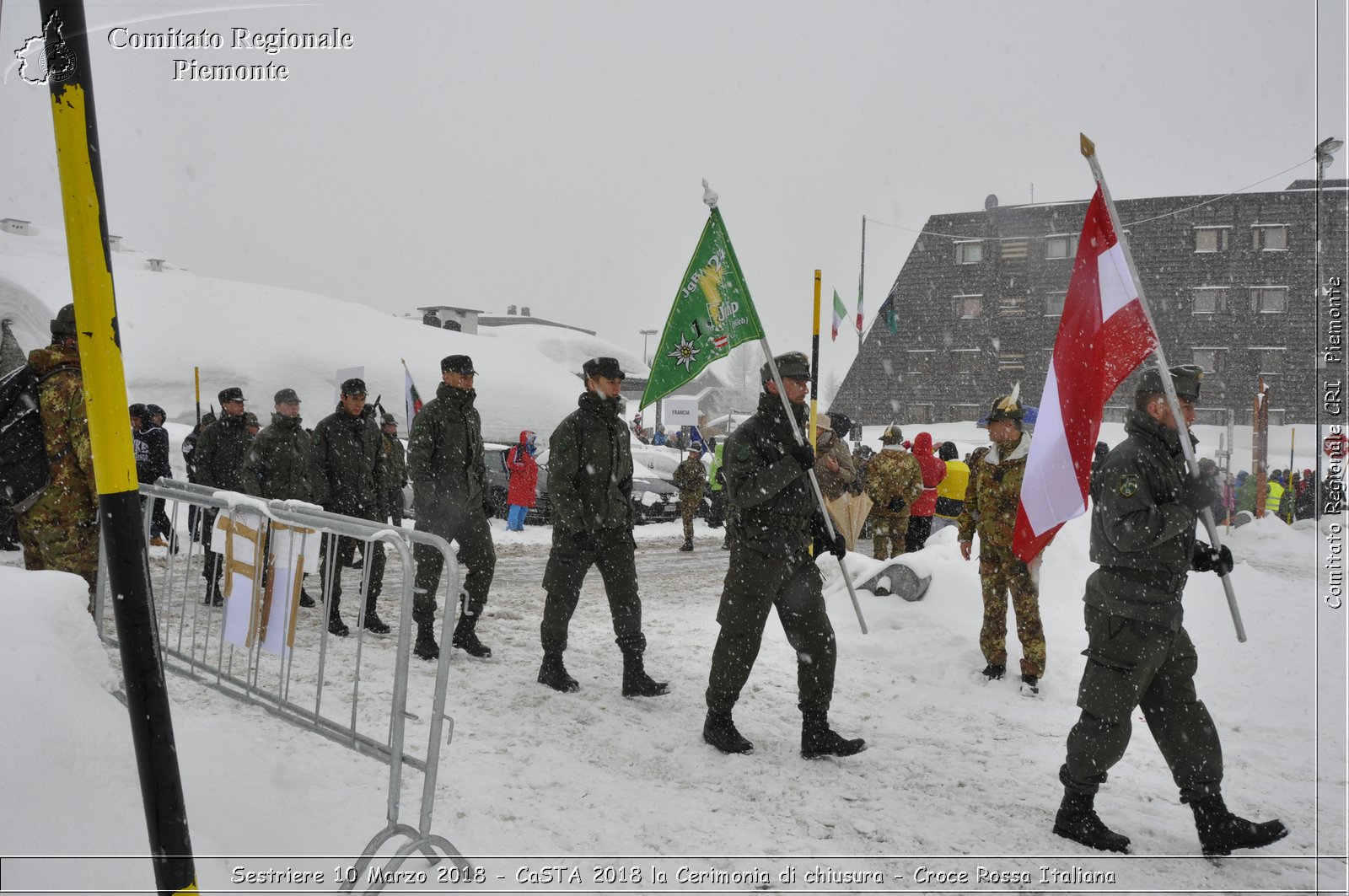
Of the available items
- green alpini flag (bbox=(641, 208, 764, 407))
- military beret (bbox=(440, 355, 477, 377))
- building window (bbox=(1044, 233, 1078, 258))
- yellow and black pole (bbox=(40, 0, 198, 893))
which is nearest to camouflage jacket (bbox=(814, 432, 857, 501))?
green alpini flag (bbox=(641, 208, 764, 407))

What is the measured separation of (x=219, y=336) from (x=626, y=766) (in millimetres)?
36547

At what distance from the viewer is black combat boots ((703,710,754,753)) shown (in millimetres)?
4422

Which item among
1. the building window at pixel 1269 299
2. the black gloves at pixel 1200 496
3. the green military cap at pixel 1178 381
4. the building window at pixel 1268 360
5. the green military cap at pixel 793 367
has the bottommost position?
the black gloves at pixel 1200 496

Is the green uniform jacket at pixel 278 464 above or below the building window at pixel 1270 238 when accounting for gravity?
below

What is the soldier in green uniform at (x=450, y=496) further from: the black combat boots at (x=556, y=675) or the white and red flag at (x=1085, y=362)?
the white and red flag at (x=1085, y=362)

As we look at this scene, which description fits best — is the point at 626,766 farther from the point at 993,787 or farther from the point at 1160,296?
the point at 1160,296

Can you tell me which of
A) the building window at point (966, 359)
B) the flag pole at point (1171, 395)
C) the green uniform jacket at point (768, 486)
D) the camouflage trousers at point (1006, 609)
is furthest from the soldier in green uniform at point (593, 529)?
the building window at point (966, 359)

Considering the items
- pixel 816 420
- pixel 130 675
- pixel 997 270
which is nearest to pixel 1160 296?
pixel 997 270

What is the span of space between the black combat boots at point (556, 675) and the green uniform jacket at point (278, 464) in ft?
9.59

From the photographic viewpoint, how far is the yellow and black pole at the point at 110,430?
5.01 feet

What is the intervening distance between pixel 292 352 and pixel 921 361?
87.2ft

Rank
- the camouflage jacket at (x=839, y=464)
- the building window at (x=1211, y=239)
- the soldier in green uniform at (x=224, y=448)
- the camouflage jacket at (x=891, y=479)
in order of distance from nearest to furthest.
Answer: the camouflage jacket at (x=839, y=464) → the soldier in green uniform at (x=224, y=448) → the camouflage jacket at (x=891, y=479) → the building window at (x=1211, y=239)

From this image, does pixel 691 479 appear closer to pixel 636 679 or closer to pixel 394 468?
pixel 394 468

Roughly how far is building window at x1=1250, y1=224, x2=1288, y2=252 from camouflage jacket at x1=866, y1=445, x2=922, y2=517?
3212 centimetres
